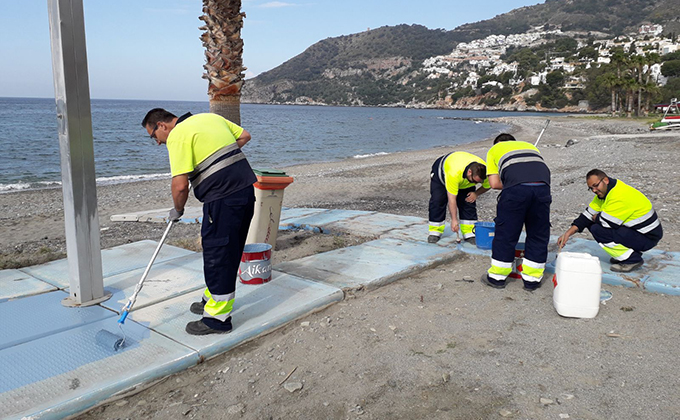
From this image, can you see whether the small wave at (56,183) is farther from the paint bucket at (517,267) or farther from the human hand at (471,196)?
the paint bucket at (517,267)

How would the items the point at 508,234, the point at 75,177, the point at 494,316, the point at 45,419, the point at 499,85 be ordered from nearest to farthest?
the point at 45,419 → the point at 75,177 → the point at 494,316 → the point at 508,234 → the point at 499,85

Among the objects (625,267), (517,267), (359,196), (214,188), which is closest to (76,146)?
(214,188)

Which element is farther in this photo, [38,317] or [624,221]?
[624,221]

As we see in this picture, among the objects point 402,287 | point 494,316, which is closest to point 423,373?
point 494,316

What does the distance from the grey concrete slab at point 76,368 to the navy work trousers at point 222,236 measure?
542mm

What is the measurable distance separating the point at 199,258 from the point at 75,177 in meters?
1.88

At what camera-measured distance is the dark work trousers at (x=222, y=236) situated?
3648 mm

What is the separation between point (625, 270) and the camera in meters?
5.25

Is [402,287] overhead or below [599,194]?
below

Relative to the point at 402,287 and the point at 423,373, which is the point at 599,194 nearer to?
the point at 402,287

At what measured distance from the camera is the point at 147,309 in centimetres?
427

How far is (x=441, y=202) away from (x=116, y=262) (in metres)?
4.01

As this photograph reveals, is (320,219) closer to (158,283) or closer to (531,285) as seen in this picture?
(158,283)

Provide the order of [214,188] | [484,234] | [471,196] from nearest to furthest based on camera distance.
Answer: [214,188], [484,234], [471,196]
